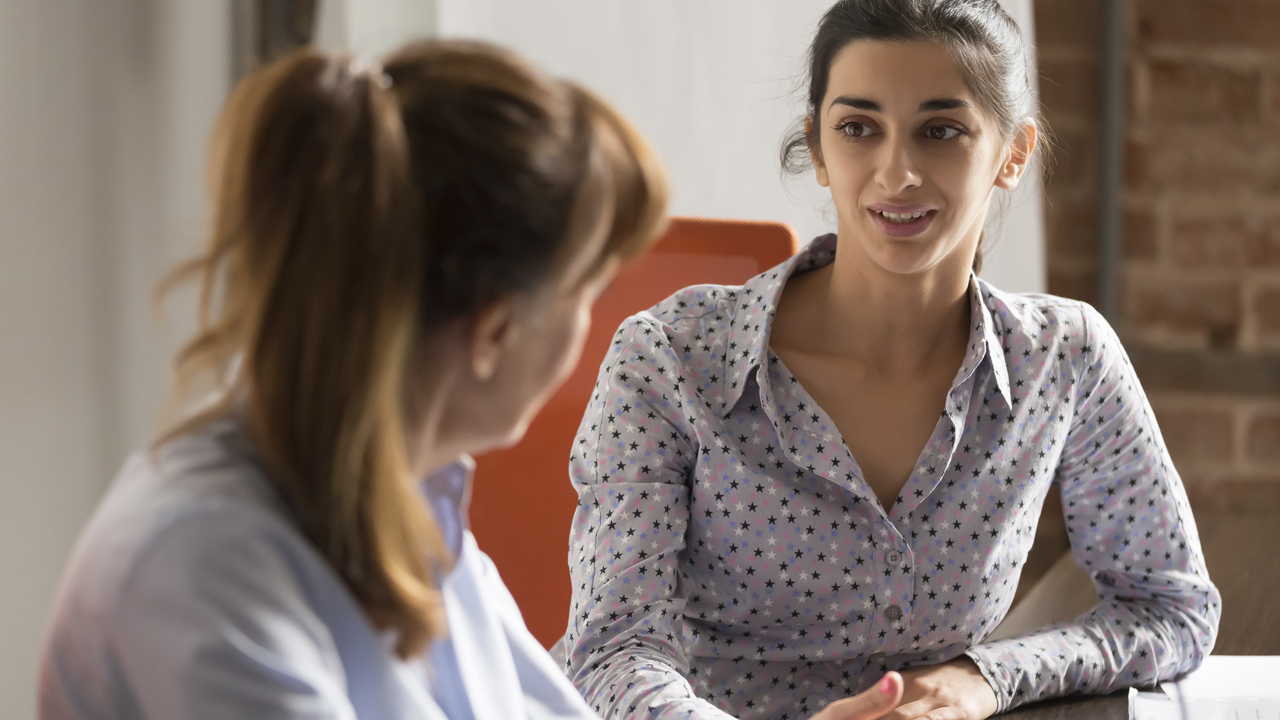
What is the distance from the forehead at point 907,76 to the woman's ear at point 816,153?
0.36 feet

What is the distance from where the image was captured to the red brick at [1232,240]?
2012 millimetres

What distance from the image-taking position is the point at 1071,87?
2045 millimetres

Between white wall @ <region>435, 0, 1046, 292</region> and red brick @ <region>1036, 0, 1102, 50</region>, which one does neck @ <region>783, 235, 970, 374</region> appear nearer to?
white wall @ <region>435, 0, 1046, 292</region>

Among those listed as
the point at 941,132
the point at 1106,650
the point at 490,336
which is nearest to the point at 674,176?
the point at 941,132

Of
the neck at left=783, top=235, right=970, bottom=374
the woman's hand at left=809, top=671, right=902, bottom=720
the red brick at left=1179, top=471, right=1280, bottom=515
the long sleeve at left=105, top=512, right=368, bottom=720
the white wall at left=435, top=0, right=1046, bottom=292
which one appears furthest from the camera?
the red brick at left=1179, top=471, right=1280, bottom=515

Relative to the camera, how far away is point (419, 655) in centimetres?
55

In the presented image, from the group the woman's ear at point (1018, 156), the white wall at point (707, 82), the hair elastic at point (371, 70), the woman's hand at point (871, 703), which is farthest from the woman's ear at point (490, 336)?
the white wall at point (707, 82)

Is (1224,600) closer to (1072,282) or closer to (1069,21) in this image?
(1072,282)

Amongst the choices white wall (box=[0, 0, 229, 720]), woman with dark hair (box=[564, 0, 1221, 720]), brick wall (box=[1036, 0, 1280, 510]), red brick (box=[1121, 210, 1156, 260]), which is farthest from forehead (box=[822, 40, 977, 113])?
red brick (box=[1121, 210, 1156, 260])

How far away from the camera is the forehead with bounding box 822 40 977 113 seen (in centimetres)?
101

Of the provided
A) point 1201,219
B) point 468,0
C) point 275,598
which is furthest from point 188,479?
point 1201,219

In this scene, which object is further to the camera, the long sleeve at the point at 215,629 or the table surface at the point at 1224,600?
the table surface at the point at 1224,600

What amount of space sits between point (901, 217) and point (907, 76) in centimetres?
12

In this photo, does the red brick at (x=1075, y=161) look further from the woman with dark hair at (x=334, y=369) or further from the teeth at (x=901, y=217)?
the woman with dark hair at (x=334, y=369)
